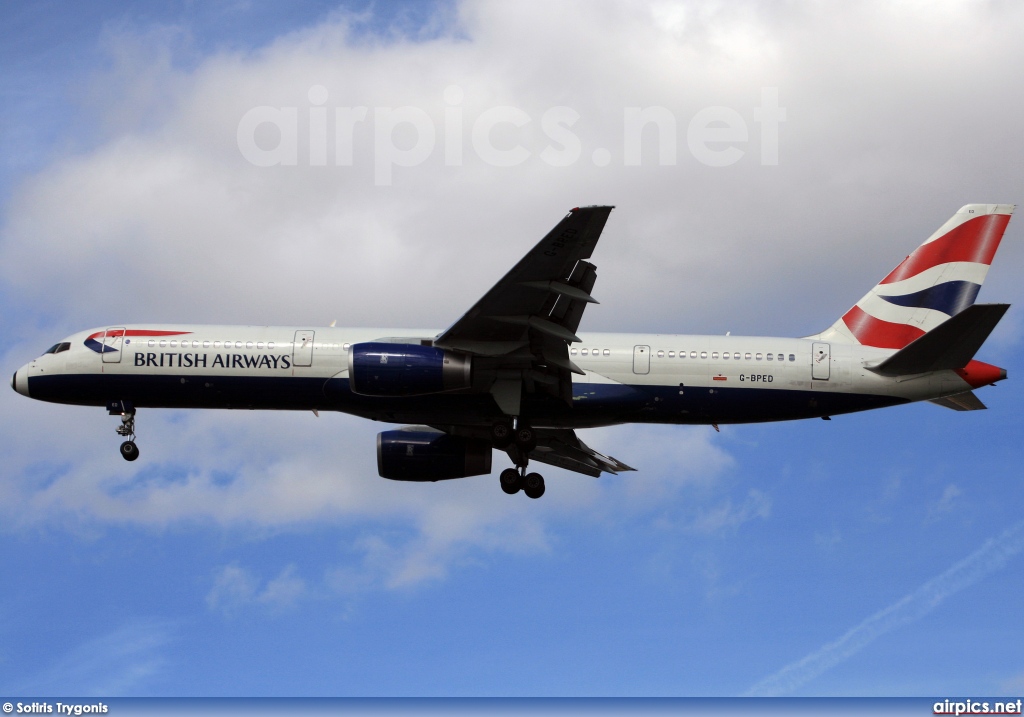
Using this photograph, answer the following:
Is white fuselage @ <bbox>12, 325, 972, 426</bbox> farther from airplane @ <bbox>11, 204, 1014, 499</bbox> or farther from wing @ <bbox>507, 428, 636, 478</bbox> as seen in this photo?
wing @ <bbox>507, 428, 636, 478</bbox>

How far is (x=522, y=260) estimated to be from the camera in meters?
30.0

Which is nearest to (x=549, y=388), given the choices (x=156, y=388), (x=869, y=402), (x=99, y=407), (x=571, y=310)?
(x=571, y=310)

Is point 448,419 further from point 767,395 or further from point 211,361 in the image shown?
point 767,395

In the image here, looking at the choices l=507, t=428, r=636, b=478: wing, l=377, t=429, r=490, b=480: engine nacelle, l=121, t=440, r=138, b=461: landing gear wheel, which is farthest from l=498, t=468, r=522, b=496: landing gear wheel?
l=121, t=440, r=138, b=461: landing gear wheel

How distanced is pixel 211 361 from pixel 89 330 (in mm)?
5102

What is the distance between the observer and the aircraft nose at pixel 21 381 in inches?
1508

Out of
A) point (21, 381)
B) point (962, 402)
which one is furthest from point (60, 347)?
point (962, 402)

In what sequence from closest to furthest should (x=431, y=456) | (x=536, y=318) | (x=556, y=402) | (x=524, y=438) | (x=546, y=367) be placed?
(x=536, y=318) < (x=546, y=367) < (x=556, y=402) < (x=524, y=438) < (x=431, y=456)

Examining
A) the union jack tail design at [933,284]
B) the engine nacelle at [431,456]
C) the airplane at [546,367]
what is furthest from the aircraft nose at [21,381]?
the union jack tail design at [933,284]

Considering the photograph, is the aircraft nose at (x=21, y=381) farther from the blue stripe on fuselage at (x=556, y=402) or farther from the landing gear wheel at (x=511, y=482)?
the landing gear wheel at (x=511, y=482)

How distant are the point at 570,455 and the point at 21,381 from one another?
19524mm

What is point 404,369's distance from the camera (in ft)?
108

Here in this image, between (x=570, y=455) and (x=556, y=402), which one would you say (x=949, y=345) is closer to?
(x=556, y=402)

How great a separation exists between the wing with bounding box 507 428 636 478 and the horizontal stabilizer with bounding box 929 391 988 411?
40.0ft
